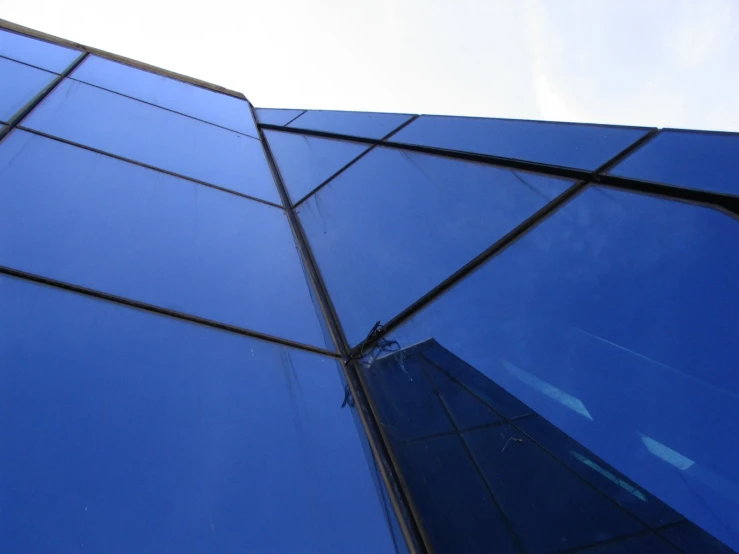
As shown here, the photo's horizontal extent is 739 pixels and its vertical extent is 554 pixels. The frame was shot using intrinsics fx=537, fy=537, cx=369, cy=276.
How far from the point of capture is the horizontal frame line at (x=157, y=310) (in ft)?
6.32

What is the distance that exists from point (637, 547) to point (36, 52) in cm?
587

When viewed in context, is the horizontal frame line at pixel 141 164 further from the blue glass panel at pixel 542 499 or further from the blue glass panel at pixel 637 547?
the blue glass panel at pixel 637 547

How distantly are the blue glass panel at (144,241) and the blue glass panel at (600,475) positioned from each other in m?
1.04

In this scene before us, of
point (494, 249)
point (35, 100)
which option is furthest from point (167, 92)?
point (494, 249)

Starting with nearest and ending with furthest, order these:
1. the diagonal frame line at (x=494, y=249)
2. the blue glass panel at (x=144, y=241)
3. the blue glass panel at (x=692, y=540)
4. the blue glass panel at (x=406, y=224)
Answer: the blue glass panel at (x=692, y=540) → the blue glass panel at (x=144, y=241) → the diagonal frame line at (x=494, y=249) → the blue glass panel at (x=406, y=224)

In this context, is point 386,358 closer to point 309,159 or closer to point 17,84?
point 309,159

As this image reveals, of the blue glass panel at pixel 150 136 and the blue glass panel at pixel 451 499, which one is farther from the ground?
the blue glass panel at pixel 150 136

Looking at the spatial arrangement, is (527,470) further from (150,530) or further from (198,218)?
(198,218)

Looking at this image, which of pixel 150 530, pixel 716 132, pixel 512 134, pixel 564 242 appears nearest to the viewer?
pixel 150 530

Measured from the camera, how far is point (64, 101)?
3.91 meters

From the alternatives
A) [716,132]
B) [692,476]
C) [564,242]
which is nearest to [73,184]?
[564,242]

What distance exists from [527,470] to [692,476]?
16.8 inches

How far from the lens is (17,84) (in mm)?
3783

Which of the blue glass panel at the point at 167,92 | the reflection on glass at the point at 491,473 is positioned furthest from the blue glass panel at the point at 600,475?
the blue glass panel at the point at 167,92
